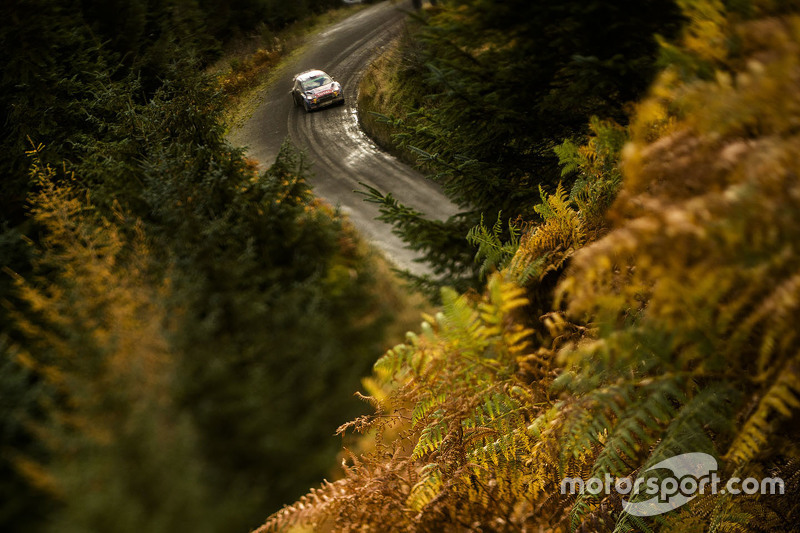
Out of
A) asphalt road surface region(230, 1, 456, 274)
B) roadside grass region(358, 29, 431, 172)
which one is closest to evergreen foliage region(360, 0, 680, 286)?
roadside grass region(358, 29, 431, 172)

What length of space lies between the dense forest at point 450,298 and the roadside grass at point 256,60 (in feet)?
3.36

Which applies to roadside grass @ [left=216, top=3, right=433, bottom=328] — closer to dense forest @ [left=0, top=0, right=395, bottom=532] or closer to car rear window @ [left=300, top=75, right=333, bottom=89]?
dense forest @ [left=0, top=0, right=395, bottom=532]

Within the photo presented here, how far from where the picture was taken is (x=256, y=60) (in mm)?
8195

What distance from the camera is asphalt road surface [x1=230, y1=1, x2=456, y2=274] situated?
8.08 m

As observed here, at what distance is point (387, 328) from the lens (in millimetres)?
6273

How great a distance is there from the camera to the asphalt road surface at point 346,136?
8078mm

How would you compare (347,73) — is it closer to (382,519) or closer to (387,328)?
(387,328)

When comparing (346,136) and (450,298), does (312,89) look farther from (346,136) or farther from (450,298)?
(450,298)

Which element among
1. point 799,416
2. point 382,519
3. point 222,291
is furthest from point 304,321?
point 799,416

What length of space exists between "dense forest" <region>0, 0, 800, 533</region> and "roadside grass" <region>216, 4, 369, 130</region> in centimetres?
Result: 102

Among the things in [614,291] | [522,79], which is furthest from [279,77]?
[614,291]

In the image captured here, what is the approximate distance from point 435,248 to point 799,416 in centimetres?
390

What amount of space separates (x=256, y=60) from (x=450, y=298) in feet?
25.7

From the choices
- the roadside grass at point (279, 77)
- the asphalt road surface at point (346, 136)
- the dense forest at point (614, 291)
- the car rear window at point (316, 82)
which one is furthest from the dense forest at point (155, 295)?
the car rear window at point (316, 82)
